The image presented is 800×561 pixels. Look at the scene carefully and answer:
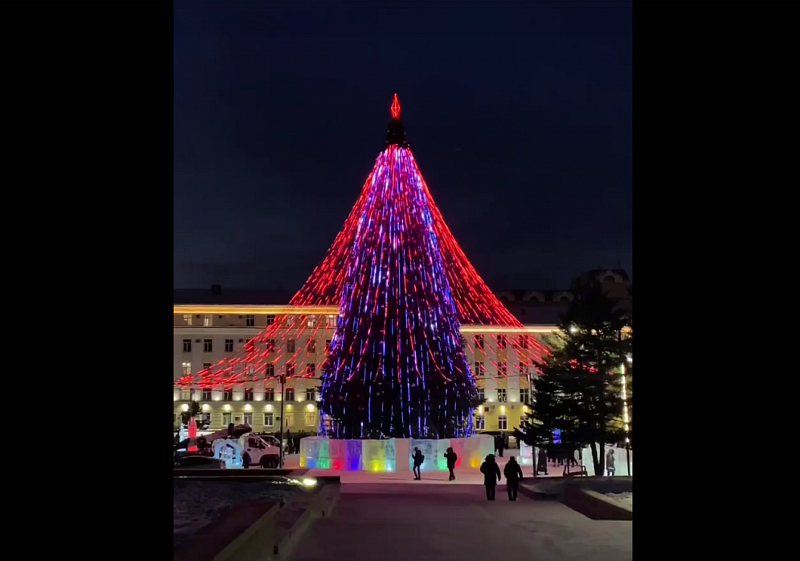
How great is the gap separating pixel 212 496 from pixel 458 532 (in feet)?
23.7

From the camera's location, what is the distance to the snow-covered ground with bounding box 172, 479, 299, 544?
Answer: 14.8 metres

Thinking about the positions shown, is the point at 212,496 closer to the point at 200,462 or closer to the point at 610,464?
the point at 200,462

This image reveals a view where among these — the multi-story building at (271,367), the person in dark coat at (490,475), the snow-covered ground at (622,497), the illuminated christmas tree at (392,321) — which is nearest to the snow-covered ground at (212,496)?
the person in dark coat at (490,475)

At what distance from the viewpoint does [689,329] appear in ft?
11.4

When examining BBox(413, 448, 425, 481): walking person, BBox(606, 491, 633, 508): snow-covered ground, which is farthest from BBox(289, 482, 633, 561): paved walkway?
BBox(413, 448, 425, 481): walking person

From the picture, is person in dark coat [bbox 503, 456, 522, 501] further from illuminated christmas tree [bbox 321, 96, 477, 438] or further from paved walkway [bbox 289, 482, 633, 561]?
illuminated christmas tree [bbox 321, 96, 477, 438]

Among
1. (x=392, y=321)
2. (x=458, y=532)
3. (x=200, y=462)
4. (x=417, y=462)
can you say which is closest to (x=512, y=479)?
(x=458, y=532)

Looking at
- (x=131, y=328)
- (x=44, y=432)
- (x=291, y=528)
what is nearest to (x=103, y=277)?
(x=131, y=328)

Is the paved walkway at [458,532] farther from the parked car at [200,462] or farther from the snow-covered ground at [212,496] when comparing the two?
the parked car at [200,462]

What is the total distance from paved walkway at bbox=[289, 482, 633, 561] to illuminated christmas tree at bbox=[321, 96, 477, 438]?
9174 millimetres

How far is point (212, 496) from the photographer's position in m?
19.1

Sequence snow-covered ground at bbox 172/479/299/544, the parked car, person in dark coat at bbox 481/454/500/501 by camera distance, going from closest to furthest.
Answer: snow-covered ground at bbox 172/479/299/544 → person in dark coat at bbox 481/454/500/501 → the parked car

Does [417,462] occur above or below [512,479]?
below

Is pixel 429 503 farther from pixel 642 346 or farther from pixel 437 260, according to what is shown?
pixel 642 346
